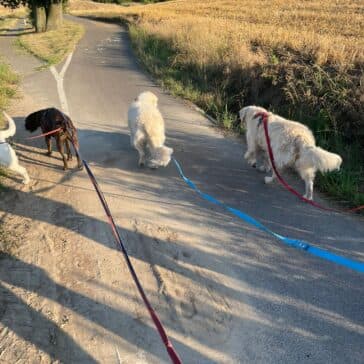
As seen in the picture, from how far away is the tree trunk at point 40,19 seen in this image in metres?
28.6

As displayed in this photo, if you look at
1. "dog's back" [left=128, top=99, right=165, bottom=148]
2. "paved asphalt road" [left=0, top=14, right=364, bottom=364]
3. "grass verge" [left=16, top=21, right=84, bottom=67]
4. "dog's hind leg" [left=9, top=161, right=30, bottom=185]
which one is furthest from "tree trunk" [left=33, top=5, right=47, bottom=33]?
"dog's hind leg" [left=9, top=161, right=30, bottom=185]

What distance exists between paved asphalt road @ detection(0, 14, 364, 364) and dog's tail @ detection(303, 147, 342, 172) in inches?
31.9

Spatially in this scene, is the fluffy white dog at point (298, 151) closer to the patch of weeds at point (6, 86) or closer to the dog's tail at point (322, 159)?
the dog's tail at point (322, 159)

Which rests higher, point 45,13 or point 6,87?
point 45,13

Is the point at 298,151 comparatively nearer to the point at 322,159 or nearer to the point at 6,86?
the point at 322,159

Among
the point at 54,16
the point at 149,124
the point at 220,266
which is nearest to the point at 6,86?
the point at 149,124

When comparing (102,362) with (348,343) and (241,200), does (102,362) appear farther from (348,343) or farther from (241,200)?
(241,200)

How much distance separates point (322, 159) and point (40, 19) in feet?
98.1

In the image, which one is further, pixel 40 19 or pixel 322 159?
pixel 40 19

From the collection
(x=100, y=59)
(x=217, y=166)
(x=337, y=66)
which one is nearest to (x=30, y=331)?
(x=217, y=166)

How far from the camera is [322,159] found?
16.4 ft

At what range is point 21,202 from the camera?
218 inches

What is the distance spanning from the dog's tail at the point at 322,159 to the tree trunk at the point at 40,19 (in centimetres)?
2913

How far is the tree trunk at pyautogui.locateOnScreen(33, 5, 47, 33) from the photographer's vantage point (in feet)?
93.7
